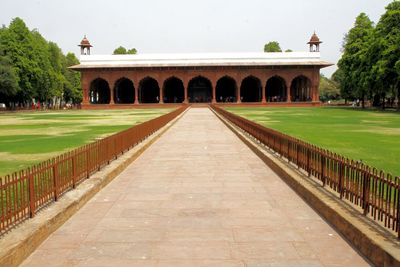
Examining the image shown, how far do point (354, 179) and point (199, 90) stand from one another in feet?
197

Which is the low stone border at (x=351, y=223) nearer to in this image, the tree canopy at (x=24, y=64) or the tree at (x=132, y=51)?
the tree canopy at (x=24, y=64)

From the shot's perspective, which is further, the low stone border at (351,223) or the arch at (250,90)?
the arch at (250,90)

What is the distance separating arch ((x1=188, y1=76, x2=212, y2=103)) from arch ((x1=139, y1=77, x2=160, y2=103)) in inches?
212

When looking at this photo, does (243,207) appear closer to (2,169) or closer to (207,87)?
(2,169)

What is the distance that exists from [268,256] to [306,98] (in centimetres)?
5987

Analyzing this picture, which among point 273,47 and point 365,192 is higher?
point 273,47

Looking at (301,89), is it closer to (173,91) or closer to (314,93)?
(314,93)

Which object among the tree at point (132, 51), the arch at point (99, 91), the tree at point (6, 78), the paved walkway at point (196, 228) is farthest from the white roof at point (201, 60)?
the paved walkway at point (196, 228)

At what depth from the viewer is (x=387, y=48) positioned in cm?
3944

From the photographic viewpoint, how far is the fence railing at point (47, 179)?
196 inches

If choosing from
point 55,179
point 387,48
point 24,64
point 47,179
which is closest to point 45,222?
point 47,179

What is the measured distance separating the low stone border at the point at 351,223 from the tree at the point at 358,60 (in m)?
38.8

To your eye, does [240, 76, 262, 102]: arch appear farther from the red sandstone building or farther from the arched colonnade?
the red sandstone building

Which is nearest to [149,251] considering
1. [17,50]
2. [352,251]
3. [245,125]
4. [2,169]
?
[352,251]
